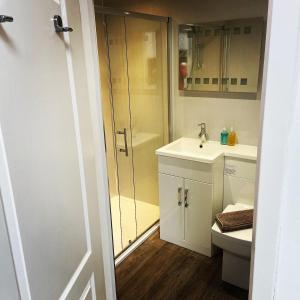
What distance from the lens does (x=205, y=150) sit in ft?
8.84

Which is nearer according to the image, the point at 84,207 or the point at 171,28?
the point at 84,207

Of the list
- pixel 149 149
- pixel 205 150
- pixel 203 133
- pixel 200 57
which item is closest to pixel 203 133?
pixel 203 133

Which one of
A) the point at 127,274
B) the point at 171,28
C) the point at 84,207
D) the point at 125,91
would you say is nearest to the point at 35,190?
the point at 84,207

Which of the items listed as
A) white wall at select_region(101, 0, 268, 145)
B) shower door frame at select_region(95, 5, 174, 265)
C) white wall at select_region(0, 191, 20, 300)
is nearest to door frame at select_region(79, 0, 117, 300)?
white wall at select_region(0, 191, 20, 300)

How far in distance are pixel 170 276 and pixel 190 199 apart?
64 centimetres

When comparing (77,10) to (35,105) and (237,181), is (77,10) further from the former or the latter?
(237,181)

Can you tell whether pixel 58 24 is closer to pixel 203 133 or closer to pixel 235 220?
pixel 235 220

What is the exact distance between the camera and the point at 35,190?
0.85 metres

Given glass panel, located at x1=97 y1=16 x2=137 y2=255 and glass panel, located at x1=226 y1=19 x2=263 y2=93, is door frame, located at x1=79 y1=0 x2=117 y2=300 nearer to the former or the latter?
glass panel, located at x1=97 y1=16 x2=137 y2=255

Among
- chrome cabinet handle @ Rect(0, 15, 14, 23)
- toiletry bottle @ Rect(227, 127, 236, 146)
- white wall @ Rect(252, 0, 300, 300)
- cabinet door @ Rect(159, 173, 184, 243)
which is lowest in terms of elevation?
cabinet door @ Rect(159, 173, 184, 243)

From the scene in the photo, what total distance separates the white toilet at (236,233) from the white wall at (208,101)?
31 centimetres

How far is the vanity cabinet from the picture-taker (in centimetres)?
241

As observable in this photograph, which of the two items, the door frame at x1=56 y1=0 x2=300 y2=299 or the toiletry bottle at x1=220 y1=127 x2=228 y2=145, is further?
the toiletry bottle at x1=220 y1=127 x2=228 y2=145

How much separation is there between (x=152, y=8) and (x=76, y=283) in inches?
98.6
